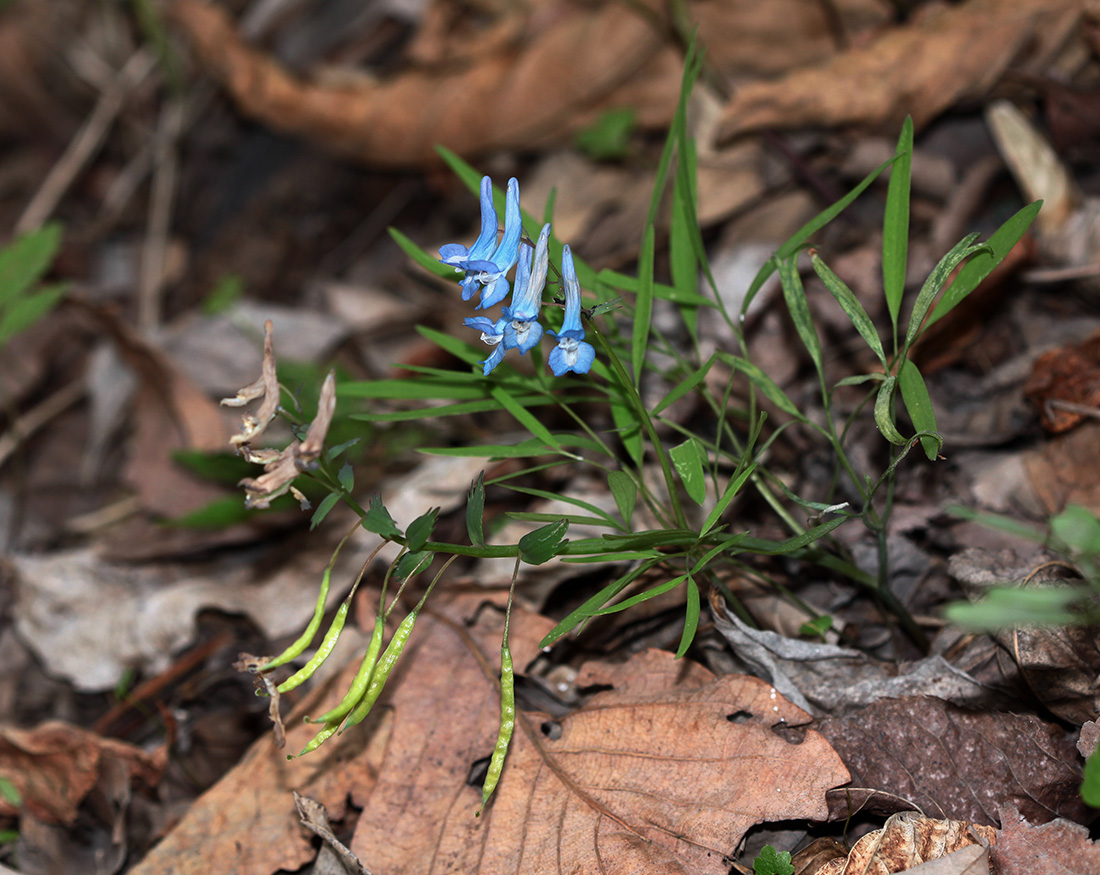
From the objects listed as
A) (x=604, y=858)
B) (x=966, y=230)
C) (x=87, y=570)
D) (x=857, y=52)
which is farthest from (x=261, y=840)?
(x=857, y=52)

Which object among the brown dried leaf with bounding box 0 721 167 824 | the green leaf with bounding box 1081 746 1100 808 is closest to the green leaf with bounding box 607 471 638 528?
the green leaf with bounding box 1081 746 1100 808

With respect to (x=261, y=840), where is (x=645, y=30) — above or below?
above

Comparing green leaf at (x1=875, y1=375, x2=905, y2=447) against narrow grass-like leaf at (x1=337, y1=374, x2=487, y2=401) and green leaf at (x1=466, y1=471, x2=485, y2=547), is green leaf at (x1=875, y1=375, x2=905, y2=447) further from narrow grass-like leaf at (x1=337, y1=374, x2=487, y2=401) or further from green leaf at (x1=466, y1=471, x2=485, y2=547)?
narrow grass-like leaf at (x1=337, y1=374, x2=487, y2=401)

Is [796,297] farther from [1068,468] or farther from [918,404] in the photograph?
[1068,468]

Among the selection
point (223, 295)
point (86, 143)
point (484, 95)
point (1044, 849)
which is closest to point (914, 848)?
point (1044, 849)

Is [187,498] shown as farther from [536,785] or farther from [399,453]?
[536,785]

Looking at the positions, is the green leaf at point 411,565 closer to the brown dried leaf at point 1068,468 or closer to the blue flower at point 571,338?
the blue flower at point 571,338
